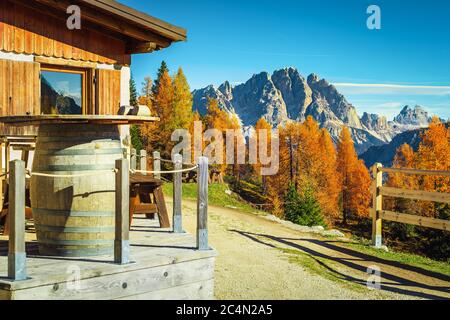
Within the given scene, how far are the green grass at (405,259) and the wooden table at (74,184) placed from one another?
7419 mm

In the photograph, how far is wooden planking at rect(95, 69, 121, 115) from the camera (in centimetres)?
971

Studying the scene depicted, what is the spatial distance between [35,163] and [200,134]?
39.7 meters

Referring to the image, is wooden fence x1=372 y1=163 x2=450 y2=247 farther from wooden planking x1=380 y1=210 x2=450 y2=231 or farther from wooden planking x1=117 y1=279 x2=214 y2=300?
wooden planking x1=117 y1=279 x2=214 y2=300

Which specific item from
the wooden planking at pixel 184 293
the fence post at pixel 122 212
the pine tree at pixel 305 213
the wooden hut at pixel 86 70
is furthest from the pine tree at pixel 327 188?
the fence post at pixel 122 212

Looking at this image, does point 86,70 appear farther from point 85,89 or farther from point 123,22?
point 123,22

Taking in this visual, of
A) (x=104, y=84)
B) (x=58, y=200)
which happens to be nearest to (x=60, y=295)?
(x=58, y=200)

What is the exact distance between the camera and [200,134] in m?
45.0

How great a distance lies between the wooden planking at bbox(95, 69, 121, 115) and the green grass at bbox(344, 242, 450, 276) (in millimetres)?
6347

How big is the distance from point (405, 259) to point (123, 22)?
781 cm

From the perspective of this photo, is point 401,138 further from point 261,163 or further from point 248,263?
point 248,263

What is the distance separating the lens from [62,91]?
31.2 ft

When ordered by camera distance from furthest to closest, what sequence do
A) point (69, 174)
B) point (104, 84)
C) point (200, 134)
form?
point (200, 134) < point (104, 84) < point (69, 174)

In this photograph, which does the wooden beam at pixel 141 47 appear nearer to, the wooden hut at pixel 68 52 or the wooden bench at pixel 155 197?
the wooden hut at pixel 68 52

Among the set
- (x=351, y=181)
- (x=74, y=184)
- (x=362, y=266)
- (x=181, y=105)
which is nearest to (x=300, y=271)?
(x=362, y=266)
